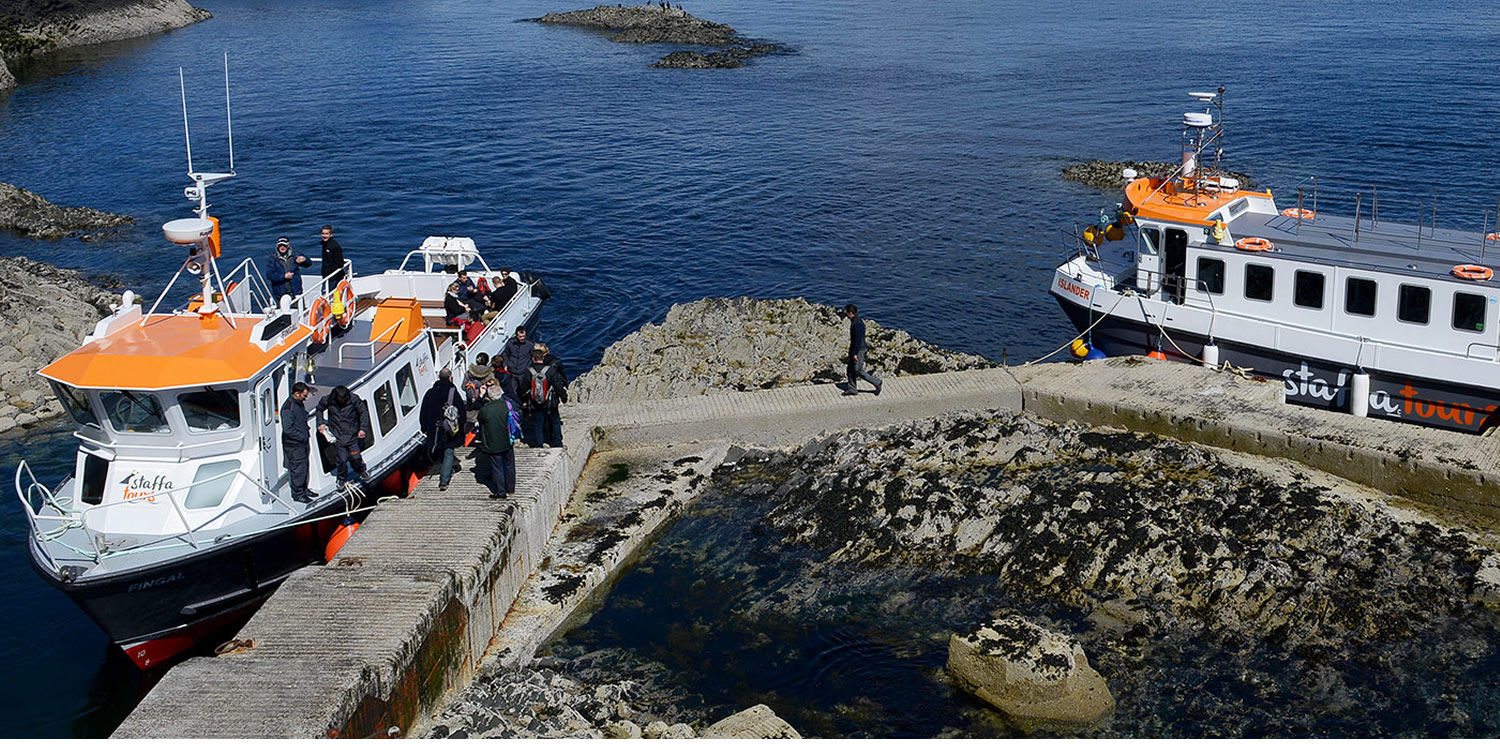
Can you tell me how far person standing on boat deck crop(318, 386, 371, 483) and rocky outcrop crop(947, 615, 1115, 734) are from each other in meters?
7.76

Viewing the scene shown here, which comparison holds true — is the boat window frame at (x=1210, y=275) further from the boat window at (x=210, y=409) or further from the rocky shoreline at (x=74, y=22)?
the rocky shoreline at (x=74, y=22)

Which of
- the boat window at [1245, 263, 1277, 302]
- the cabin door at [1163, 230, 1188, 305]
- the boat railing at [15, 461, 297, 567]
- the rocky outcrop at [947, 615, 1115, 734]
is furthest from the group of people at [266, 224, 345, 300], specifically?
the boat window at [1245, 263, 1277, 302]

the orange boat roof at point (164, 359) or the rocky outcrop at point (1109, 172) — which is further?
the rocky outcrop at point (1109, 172)

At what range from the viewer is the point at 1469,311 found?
18297 mm

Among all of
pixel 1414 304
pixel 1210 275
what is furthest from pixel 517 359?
pixel 1414 304

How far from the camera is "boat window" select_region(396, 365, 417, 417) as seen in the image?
1730 cm

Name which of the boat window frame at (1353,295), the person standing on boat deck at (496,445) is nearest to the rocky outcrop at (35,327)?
the person standing on boat deck at (496,445)

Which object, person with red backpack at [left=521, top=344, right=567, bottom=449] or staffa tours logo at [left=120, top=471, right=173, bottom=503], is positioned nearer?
staffa tours logo at [left=120, top=471, right=173, bottom=503]

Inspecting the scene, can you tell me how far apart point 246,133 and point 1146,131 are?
3763cm

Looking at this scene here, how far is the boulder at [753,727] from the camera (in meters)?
11.1

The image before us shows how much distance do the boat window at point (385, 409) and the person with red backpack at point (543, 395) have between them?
1827mm

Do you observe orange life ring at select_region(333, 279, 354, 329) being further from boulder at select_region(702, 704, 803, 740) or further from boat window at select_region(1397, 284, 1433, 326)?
boat window at select_region(1397, 284, 1433, 326)

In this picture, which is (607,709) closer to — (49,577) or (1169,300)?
(49,577)

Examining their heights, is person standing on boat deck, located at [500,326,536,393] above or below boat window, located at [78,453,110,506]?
above
